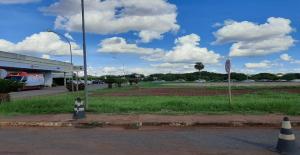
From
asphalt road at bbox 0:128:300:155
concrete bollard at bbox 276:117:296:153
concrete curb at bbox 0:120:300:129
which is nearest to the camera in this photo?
concrete bollard at bbox 276:117:296:153

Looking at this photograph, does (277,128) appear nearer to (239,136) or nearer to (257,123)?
(257,123)

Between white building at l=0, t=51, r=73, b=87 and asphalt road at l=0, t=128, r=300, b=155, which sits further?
white building at l=0, t=51, r=73, b=87

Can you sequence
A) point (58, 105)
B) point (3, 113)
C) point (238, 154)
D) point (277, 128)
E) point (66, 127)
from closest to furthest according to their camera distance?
point (238, 154) < point (277, 128) < point (66, 127) < point (3, 113) < point (58, 105)

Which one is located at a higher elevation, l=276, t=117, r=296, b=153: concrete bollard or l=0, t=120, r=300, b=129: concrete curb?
l=276, t=117, r=296, b=153: concrete bollard

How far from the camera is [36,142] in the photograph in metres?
11.6

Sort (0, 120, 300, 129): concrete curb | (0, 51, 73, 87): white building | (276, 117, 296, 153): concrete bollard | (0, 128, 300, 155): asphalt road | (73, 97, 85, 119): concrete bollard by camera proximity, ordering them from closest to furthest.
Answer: (276, 117, 296, 153): concrete bollard
(0, 128, 300, 155): asphalt road
(0, 120, 300, 129): concrete curb
(73, 97, 85, 119): concrete bollard
(0, 51, 73, 87): white building

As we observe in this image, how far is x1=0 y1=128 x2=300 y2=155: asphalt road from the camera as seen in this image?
9961 mm

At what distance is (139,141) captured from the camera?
11547mm

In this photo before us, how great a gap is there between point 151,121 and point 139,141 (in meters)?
4.09

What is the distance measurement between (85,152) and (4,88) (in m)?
16.8

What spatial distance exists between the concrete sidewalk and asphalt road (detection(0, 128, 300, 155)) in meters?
0.91

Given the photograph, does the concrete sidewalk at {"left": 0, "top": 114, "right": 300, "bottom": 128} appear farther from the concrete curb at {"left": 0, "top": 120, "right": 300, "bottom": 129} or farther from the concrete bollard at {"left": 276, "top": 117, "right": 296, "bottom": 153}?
the concrete bollard at {"left": 276, "top": 117, "right": 296, "bottom": 153}

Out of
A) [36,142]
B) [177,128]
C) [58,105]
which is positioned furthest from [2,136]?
[58,105]

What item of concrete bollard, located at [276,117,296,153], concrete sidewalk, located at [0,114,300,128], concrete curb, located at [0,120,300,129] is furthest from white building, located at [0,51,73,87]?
concrete bollard, located at [276,117,296,153]
